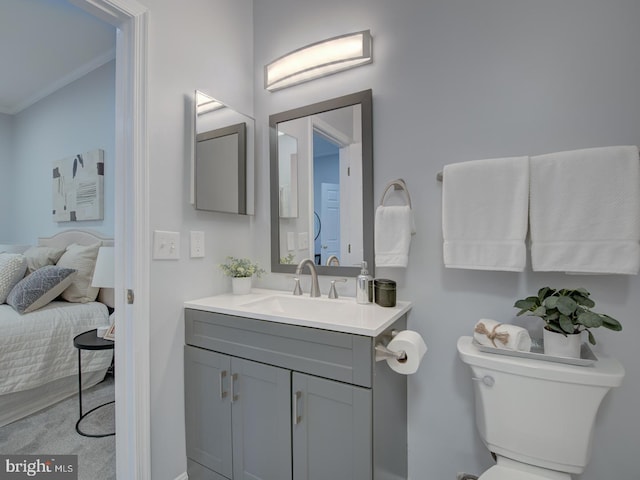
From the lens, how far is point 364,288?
54.1 inches

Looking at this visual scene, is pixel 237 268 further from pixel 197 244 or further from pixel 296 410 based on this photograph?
pixel 296 410

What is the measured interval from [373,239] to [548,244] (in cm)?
67

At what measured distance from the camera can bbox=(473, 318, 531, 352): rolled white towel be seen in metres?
1.01

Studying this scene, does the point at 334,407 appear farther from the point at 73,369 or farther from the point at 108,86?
the point at 108,86

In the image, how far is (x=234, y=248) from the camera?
1.72 m

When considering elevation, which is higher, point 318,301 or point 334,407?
point 318,301

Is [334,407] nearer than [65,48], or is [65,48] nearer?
[334,407]

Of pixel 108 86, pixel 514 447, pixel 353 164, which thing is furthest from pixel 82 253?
pixel 514 447

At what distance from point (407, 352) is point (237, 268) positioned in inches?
38.5

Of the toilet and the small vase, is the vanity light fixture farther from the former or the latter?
the toilet

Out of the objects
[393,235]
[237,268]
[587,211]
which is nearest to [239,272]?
[237,268]

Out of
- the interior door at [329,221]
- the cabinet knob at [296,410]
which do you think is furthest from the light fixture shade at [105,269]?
the cabinet knob at [296,410]

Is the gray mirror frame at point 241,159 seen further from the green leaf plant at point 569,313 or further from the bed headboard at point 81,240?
the bed headboard at point 81,240

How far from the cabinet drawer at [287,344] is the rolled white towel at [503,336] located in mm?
427
